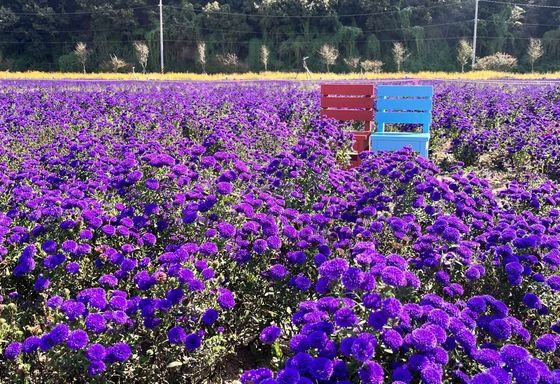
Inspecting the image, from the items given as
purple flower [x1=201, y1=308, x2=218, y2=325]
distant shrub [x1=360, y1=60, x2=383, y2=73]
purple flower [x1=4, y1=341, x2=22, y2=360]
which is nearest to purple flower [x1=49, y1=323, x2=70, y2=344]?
purple flower [x1=4, y1=341, x2=22, y2=360]

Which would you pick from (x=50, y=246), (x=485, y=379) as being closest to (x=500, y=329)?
(x=485, y=379)

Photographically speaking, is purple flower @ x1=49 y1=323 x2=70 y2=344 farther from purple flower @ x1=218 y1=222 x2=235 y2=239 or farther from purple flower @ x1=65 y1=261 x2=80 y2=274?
purple flower @ x1=218 y1=222 x2=235 y2=239

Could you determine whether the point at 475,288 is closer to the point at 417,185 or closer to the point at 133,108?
the point at 417,185

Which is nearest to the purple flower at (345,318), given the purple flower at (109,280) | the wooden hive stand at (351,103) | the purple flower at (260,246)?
the purple flower at (260,246)

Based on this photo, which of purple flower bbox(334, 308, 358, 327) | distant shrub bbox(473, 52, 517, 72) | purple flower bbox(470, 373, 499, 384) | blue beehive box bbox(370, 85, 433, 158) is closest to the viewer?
purple flower bbox(470, 373, 499, 384)

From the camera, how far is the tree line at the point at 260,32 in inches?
2249

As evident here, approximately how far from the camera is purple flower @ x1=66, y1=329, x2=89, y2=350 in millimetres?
2355

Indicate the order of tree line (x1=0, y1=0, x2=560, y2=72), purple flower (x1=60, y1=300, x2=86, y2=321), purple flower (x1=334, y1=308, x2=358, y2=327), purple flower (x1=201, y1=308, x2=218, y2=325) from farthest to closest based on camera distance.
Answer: tree line (x1=0, y1=0, x2=560, y2=72), purple flower (x1=201, y1=308, x2=218, y2=325), purple flower (x1=60, y1=300, x2=86, y2=321), purple flower (x1=334, y1=308, x2=358, y2=327)

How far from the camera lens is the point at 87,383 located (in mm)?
2580

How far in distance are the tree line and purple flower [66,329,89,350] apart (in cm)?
5496

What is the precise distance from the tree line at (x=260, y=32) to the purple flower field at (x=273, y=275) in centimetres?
5274

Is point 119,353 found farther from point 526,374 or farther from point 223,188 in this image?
point 526,374

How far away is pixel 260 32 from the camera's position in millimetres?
61156

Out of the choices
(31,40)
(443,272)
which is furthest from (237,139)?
(31,40)
